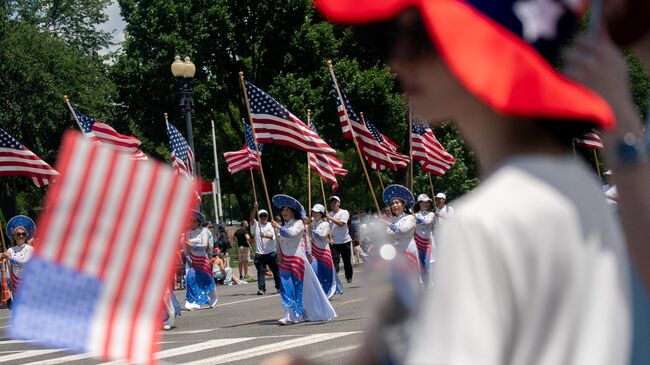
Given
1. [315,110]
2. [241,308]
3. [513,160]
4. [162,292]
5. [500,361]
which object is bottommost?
[500,361]

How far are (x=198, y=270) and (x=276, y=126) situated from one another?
349 cm

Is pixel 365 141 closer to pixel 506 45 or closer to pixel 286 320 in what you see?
pixel 286 320

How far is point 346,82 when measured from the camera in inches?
1694

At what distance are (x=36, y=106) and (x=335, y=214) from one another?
1086 inches

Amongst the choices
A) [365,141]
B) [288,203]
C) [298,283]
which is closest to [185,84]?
[365,141]

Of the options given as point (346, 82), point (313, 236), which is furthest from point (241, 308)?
point (346, 82)

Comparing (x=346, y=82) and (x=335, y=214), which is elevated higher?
(x=346, y=82)

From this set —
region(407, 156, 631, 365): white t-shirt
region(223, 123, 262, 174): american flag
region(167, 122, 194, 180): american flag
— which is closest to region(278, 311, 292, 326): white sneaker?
region(167, 122, 194, 180): american flag

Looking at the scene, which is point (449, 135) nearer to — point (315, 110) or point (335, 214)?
point (315, 110)

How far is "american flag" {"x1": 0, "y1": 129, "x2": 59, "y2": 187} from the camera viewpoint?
19.2 metres

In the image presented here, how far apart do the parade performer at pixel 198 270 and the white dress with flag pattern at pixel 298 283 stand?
2.95 meters

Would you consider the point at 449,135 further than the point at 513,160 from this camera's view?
Yes

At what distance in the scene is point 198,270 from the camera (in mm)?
21781

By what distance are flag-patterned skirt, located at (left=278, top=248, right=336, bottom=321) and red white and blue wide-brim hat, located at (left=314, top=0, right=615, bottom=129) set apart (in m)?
15.3
